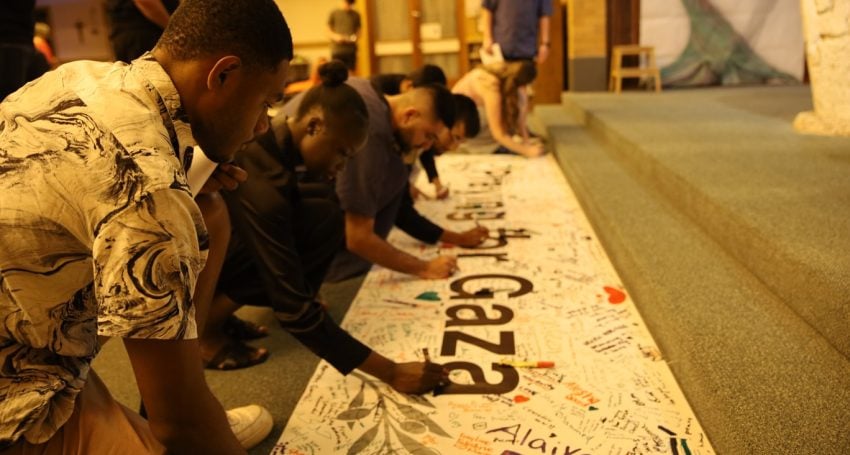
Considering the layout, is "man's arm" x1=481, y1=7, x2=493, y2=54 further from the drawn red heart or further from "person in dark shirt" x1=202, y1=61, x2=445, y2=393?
"person in dark shirt" x1=202, y1=61, x2=445, y2=393

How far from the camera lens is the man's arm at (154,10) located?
2094 millimetres

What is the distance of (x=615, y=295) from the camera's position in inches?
77.9

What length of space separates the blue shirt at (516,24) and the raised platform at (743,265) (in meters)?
1.38

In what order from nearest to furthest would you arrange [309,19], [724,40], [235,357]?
[235,357], [724,40], [309,19]

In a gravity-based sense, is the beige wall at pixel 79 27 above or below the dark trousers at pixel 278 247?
above

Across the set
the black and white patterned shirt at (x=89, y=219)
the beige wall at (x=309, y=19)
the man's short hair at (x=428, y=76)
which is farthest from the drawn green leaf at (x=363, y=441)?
the beige wall at (x=309, y=19)

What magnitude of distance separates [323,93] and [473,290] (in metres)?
0.81

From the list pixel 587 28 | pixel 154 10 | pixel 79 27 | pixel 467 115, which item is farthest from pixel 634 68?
pixel 79 27

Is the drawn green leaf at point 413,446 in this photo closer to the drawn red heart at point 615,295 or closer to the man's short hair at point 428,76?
the drawn red heart at point 615,295

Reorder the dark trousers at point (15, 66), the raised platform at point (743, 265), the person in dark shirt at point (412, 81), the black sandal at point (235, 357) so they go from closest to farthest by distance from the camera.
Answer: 1. the raised platform at point (743, 265)
2. the black sandal at point (235, 357)
3. the dark trousers at point (15, 66)
4. the person in dark shirt at point (412, 81)

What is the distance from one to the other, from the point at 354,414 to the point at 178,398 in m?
0.71

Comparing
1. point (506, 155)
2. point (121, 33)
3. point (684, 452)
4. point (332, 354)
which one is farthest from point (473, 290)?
point (506, 155)

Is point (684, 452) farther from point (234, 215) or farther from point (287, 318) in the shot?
point (234, 215)

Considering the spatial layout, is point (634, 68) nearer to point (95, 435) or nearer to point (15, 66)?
point (15, 66)
